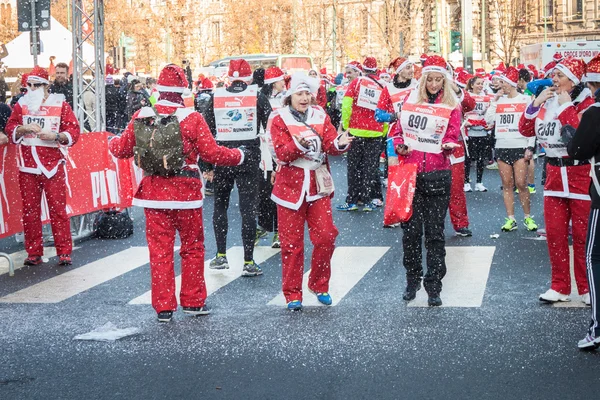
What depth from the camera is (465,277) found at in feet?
33.8

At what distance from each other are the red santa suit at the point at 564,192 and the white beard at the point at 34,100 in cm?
542

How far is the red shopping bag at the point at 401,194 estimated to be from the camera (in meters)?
8.68

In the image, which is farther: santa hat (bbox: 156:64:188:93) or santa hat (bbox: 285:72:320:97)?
santa hat (bbox: 285:72:320:97)

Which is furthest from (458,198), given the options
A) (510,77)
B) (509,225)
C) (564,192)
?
(564,192)

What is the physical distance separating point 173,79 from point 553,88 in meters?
3.09

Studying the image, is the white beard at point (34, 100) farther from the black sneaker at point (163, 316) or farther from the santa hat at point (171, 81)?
the black sneaker at point (163, 316)

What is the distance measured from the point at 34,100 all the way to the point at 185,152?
11.9 feet

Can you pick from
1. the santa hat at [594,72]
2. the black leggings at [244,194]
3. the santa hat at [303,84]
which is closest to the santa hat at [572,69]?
the santa hat at [594,72]

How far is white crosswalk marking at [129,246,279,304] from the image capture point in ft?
32.6

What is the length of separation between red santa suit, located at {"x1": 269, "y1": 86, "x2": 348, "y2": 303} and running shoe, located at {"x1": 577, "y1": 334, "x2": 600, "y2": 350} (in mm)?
2427

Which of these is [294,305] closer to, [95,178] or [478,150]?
[95,178]

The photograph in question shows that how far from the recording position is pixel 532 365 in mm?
6926

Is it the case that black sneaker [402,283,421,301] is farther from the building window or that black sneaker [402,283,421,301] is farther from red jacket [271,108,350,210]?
the building window

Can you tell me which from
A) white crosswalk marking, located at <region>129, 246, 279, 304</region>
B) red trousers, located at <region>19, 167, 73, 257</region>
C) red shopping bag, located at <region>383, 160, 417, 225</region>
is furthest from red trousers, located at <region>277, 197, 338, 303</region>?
red trousers, located at <region>19, 167, 73, 257</region>
